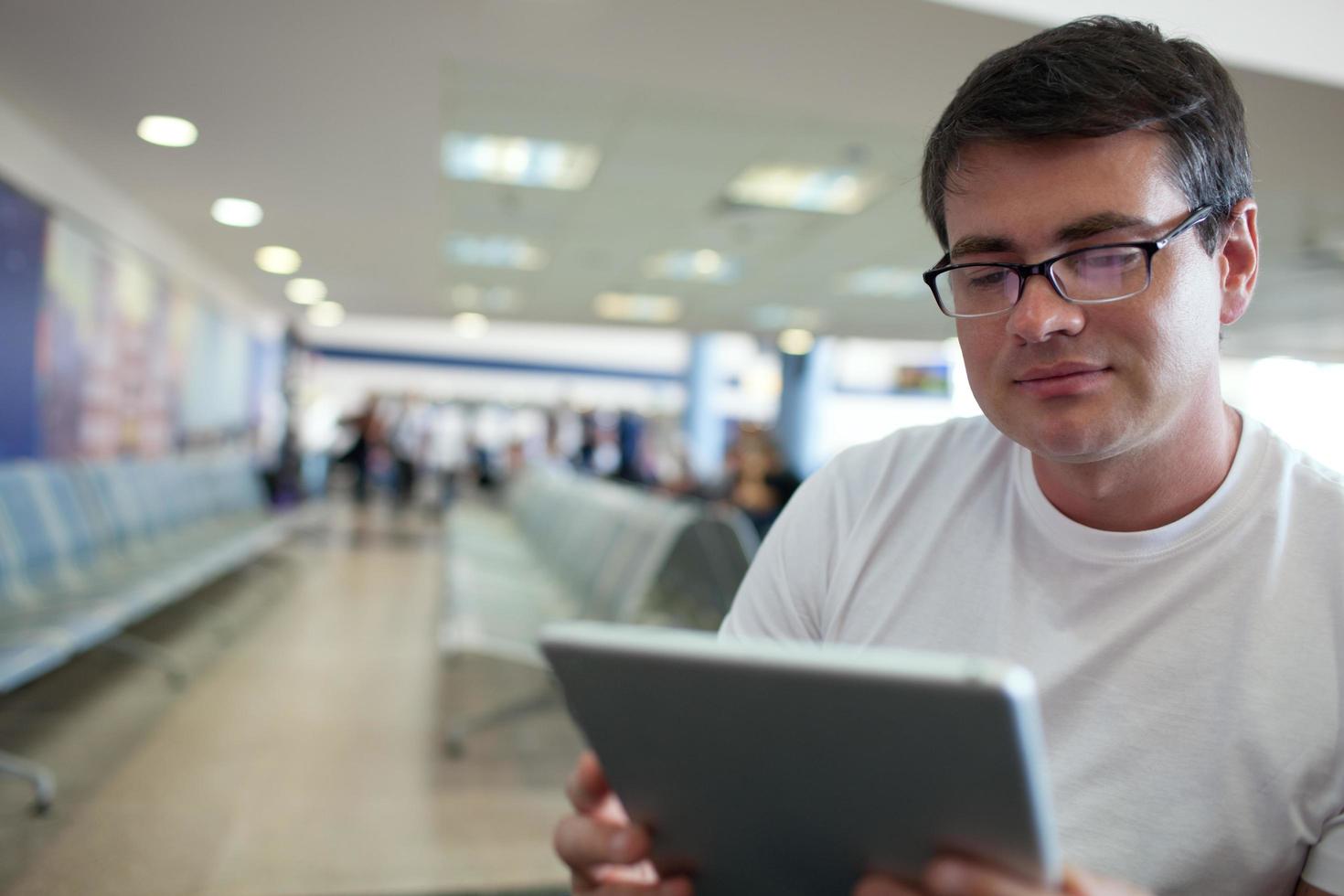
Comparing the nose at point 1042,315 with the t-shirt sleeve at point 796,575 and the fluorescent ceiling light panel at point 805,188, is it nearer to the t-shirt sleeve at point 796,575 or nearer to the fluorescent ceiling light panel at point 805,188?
the t-shirt sleeve at point 796,575

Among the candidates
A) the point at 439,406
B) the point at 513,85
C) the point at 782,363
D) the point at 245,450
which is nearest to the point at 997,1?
the point at 513,85

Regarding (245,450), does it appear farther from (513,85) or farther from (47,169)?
(513,85)

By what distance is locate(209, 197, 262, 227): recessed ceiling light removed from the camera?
5.88 meters

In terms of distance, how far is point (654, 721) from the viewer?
64 cm

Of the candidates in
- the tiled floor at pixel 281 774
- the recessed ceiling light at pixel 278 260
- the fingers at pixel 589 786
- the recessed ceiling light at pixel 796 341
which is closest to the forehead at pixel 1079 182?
the fingers at pixel 589 786

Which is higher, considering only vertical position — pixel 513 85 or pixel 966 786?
pixel 513 85

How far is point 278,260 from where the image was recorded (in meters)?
7.84

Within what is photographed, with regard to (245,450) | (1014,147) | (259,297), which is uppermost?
(259,297)

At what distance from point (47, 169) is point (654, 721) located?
5.67 meters

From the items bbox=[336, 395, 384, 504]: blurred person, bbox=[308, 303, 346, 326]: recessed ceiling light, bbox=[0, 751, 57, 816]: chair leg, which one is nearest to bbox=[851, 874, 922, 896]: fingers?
bbox=[0, 751, 57, 816]: chair leg

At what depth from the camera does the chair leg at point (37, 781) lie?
A: 2604mm

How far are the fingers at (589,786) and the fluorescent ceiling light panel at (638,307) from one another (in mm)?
8842

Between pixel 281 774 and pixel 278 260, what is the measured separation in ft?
19.2

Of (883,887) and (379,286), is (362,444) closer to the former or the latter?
(379,286)
